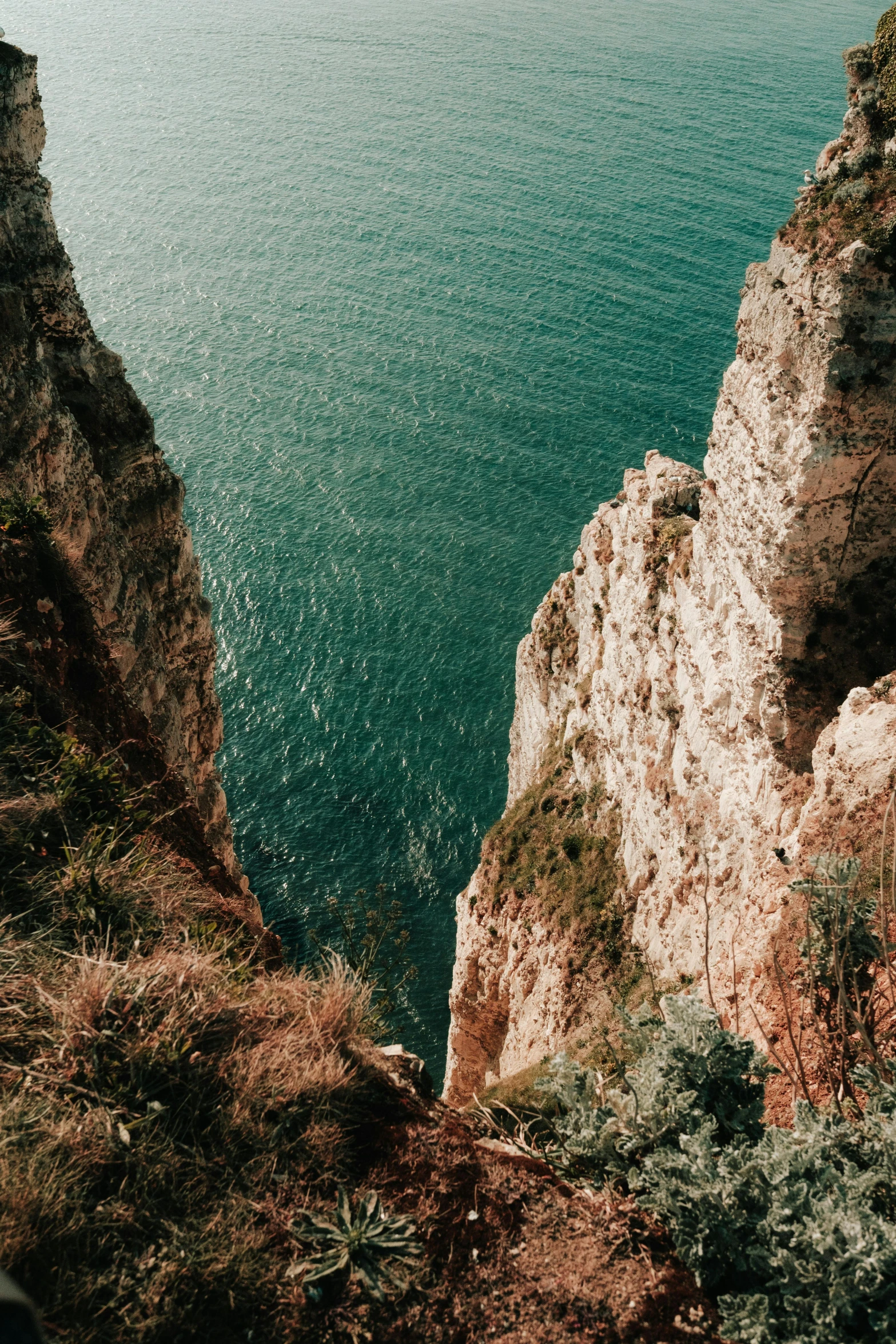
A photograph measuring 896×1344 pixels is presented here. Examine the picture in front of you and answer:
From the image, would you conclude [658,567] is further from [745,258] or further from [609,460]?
[745,258]

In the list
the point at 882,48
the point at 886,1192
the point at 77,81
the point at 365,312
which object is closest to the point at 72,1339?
the point at 886,1192

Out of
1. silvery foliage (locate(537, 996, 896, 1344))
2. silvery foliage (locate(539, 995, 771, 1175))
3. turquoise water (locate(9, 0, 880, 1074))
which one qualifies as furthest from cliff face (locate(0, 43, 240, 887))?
silvery foliage (locate(537, 996, 896, 1344))

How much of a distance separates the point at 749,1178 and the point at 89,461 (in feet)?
82.8

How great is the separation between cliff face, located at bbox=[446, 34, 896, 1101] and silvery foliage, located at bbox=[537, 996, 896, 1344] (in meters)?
2.86

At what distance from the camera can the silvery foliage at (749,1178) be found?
696 centimetres

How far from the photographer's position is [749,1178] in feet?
25.5

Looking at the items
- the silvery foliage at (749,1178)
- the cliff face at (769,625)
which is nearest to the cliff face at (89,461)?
the cliff face at (769,625)

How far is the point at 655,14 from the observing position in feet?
514

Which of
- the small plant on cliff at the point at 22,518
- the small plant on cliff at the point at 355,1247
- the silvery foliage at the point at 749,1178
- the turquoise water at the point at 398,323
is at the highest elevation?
the turquoise water at the point at 398,323

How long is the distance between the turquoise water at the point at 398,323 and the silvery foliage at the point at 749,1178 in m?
19.6

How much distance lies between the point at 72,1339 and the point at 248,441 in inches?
2841

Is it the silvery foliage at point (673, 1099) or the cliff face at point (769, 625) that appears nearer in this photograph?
the silvery foliage at point (673, 1099)

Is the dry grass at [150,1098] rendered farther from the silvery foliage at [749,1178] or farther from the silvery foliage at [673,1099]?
the silvery foliage at [749,1178]

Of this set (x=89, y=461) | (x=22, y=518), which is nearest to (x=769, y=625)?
(x=22, y=518)
